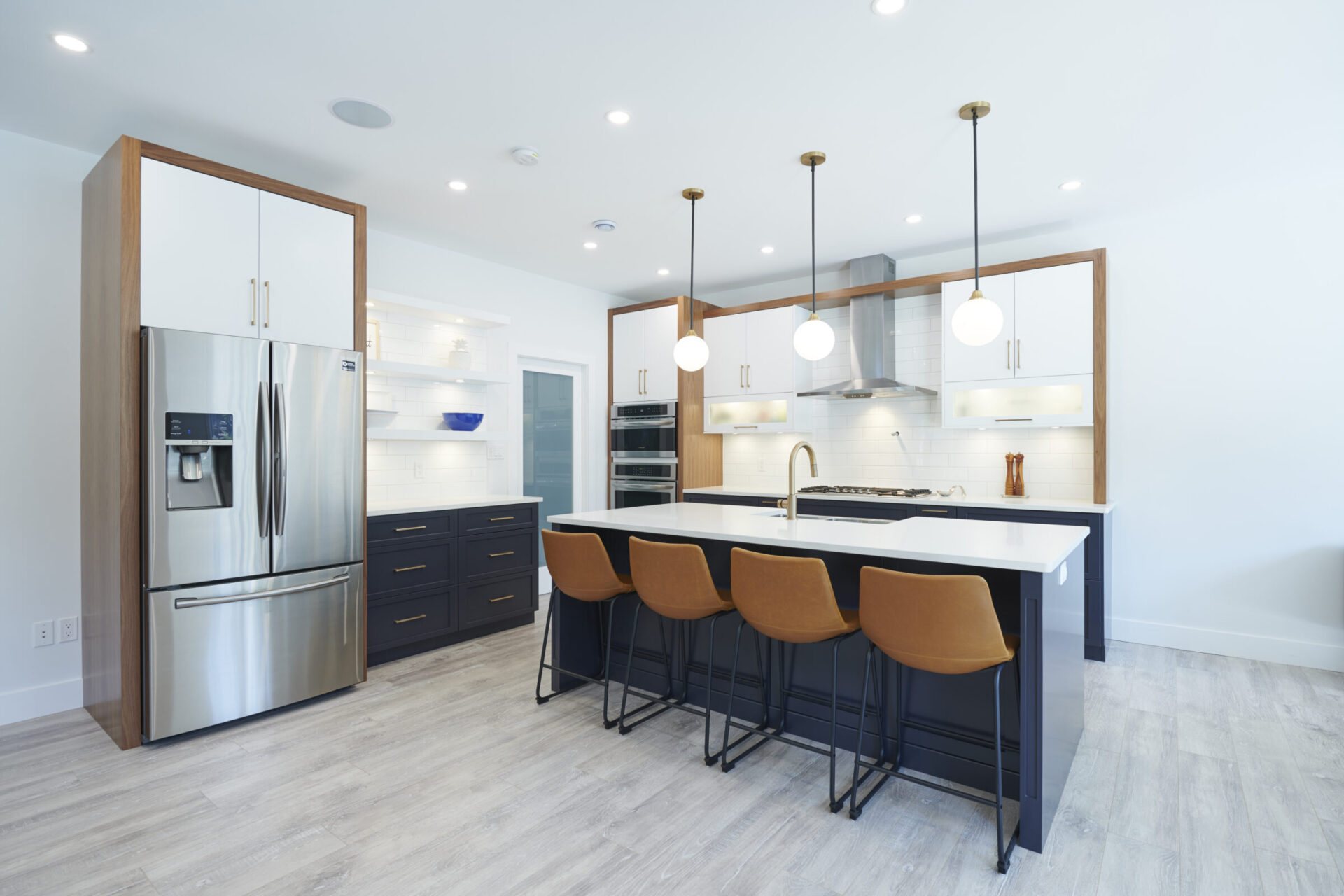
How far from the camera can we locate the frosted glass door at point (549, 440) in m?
5.58

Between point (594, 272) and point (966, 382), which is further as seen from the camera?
point (594, 272)

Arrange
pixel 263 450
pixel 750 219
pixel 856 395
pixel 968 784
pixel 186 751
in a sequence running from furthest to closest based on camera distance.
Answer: pixel 856 395 → pixel 750 219 → pixel 263 450 → pixel 186 751 → pixel 968 784

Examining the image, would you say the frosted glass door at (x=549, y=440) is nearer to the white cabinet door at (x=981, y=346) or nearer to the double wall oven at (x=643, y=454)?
the double wall oven at (x=643, y=454)

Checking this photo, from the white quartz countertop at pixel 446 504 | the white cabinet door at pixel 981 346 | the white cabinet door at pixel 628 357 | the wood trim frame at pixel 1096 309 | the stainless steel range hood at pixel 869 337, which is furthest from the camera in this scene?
the white cabinet door at pixel 628 357

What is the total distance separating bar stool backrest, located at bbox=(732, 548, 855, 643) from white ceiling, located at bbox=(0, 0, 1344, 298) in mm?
1872

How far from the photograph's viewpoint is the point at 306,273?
3.30 meters

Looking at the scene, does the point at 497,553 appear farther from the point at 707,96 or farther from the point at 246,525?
the point at 707,96

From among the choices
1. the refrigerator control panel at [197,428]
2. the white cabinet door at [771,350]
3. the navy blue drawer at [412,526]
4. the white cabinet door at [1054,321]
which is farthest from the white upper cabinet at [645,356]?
the refrigerator control panel at [197,428]

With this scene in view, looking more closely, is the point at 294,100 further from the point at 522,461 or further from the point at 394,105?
the point at 522,461

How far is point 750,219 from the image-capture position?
4297mm

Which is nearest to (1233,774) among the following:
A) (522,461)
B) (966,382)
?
(966,382)

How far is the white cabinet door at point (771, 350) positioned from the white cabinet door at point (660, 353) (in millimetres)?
611

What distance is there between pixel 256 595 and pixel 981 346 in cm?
437

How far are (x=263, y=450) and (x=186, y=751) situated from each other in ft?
4.20
